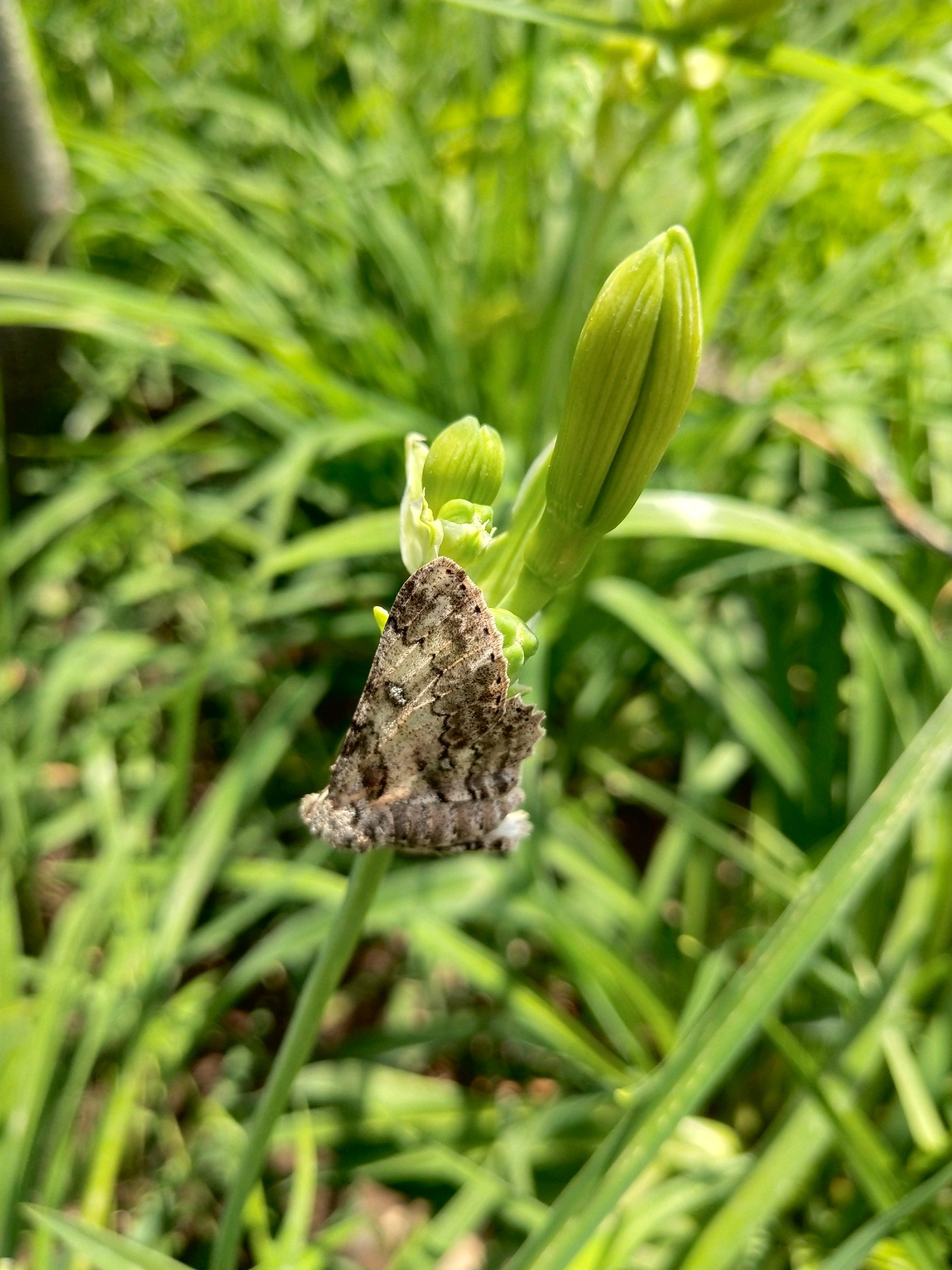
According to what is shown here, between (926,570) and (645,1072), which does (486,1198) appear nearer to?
(645,1072)

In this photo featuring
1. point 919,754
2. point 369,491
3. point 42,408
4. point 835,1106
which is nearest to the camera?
point 919,754

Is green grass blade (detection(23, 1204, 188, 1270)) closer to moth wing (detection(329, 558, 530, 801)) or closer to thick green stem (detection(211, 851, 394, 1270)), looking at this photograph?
thick green stem (detection(211, 851, 394, 1270))

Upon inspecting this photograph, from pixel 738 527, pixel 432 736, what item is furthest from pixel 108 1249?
pixel 738 527

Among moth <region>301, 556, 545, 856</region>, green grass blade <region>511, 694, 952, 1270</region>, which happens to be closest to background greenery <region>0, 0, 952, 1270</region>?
green grass blade <region>511, 694, 952, 1270</region>

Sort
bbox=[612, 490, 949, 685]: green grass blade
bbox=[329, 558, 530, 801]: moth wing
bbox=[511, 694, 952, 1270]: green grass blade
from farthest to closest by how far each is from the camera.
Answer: bbox=[612, 490, 949, 685]: green grass blade, bbox=[511, 694, 952, 1270]: green grass blade, bbox=[329, 558, 530, 801]: moth wing

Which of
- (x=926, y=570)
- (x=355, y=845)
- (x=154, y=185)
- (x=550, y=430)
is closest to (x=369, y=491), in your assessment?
(x=550, y=430)

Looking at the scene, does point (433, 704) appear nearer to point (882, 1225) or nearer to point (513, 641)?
point (513, 641)
